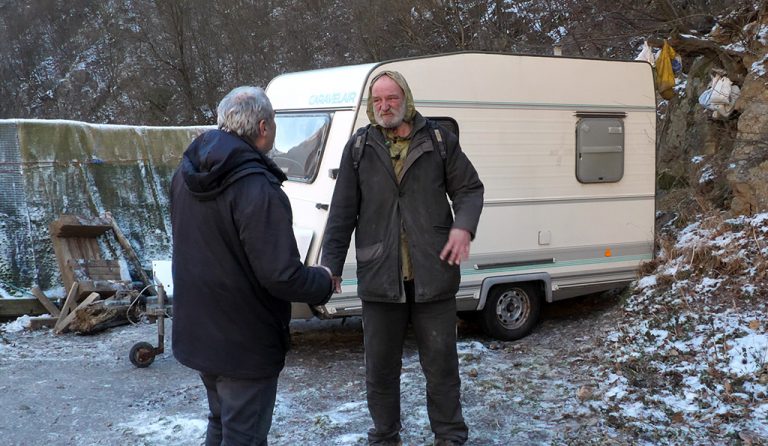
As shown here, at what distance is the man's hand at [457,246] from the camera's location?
3.78m

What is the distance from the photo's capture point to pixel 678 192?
378 inches

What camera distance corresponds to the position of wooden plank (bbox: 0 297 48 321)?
27.8 feet

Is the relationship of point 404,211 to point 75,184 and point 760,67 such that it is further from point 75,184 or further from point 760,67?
point 75,184

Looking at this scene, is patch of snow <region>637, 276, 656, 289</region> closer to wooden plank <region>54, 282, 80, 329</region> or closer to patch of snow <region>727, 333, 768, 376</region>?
patch of snow <region>727, 333, 768, 376</region>

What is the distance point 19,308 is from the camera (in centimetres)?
850

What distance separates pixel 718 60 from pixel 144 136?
7.58m

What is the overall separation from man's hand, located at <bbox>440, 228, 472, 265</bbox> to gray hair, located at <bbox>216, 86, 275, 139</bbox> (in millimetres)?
1269

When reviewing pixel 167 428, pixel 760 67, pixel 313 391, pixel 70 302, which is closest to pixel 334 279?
pixel 167 428

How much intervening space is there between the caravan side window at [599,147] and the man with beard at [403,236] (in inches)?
136

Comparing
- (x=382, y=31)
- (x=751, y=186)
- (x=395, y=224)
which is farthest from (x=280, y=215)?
(x=382, y=31)

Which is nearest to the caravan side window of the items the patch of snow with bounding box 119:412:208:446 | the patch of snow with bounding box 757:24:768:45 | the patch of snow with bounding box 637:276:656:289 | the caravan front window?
the patch of snow with bounding box 637:276:656:289

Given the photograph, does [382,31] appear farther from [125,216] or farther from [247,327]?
[247,327]

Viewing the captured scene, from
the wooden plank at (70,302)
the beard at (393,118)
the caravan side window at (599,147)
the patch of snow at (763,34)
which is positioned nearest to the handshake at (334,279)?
the beard at (393,118)

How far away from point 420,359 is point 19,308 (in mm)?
6260
